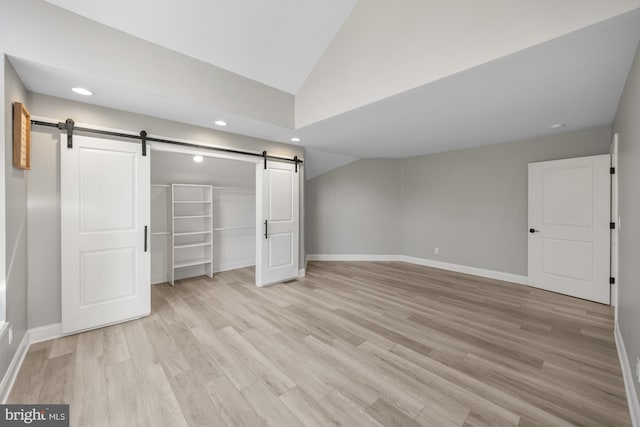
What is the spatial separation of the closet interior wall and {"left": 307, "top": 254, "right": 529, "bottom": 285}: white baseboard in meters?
1.78

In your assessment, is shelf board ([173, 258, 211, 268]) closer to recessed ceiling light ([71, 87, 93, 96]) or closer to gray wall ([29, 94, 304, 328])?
gray wall ([29, 94, 304, 328])

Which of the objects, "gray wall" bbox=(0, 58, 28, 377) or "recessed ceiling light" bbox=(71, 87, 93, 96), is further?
"recessed ceiling light" bbox=(71, 87, 93, 96)

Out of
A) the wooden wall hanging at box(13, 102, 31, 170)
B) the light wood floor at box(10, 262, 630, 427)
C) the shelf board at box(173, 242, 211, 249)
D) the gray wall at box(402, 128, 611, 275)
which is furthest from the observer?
the shelf board at box(173, 242, 211, 249)

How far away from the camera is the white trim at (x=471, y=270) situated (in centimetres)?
445

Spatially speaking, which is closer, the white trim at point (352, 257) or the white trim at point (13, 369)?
the white trim at point (13, 369)

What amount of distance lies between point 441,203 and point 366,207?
5.34 feet

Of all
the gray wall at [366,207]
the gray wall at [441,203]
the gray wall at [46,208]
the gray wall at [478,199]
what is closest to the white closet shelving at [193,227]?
the gray wall at [46,208]

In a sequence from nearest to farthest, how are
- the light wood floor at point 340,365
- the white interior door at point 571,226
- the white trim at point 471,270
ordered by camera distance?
the light wood floor at point 340,365 < the white interior door at point 571,226 < the white trim at point 471,270

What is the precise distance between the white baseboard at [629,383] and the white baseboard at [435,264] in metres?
2.20

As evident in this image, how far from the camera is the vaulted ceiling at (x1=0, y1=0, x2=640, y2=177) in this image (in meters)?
1.87

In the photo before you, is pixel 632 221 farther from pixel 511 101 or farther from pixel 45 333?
pixel 45 333

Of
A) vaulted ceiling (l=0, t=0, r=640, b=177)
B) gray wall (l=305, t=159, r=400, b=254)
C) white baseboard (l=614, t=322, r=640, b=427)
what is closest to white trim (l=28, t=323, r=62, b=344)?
vaulted ceiling (l=0, t=0, r=640, b=177)

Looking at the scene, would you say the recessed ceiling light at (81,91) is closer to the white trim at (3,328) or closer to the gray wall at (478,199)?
the white trim at (3,328)

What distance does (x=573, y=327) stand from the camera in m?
2.81
